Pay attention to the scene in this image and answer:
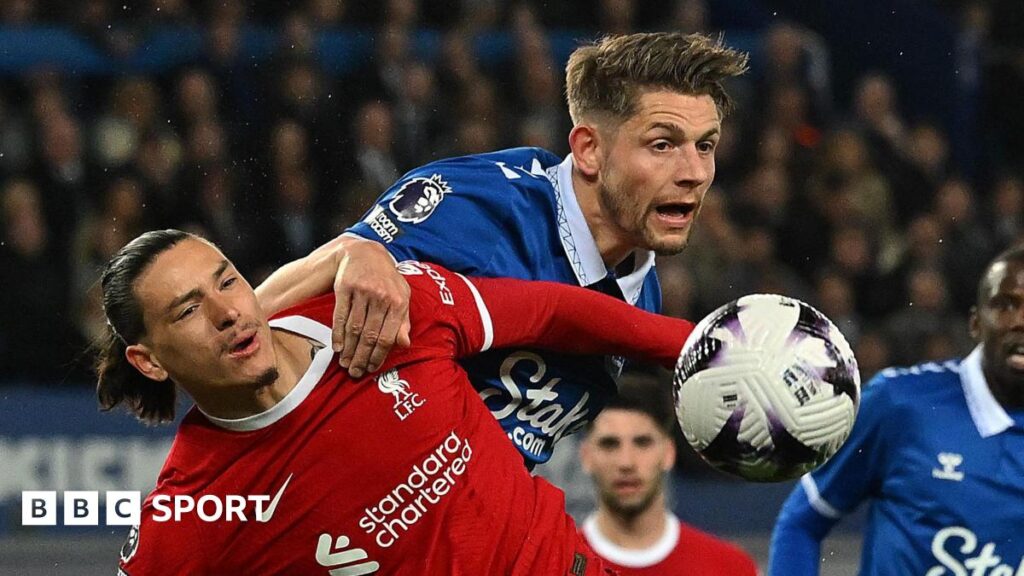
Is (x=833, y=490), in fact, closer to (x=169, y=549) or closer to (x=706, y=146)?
(x=706, y=146)

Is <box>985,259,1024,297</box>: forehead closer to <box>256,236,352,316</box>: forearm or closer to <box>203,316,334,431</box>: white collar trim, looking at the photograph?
<box>256,236,352,316</box>: forearm

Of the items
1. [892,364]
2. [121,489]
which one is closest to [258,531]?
[121,489]

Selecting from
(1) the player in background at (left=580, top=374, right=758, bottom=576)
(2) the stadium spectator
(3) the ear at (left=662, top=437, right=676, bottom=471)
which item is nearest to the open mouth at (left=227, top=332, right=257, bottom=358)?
(1) the player in background at (left=580, top=374, right=758, bottom=576)

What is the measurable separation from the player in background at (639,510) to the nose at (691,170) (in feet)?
5.32

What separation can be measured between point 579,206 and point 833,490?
1.14 metres

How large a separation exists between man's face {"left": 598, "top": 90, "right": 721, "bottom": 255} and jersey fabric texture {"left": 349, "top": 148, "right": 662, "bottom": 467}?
12 cm

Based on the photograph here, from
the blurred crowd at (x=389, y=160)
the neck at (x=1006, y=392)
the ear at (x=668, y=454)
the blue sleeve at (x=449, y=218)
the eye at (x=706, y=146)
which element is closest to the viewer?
the blue sleeve at (x=449, y=218)

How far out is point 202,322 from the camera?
10.9ft

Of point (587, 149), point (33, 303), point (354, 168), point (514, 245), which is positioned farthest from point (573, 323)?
point (354, 168)

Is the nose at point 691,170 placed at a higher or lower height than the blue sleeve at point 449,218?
higher

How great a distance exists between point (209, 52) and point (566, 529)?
5327mm

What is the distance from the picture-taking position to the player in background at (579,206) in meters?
3.74

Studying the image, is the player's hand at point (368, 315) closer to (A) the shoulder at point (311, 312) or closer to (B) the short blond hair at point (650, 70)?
(A) the shoulder at point (311, 312)

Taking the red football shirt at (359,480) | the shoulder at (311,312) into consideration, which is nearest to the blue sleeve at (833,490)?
the red football shirt at (359,480)
